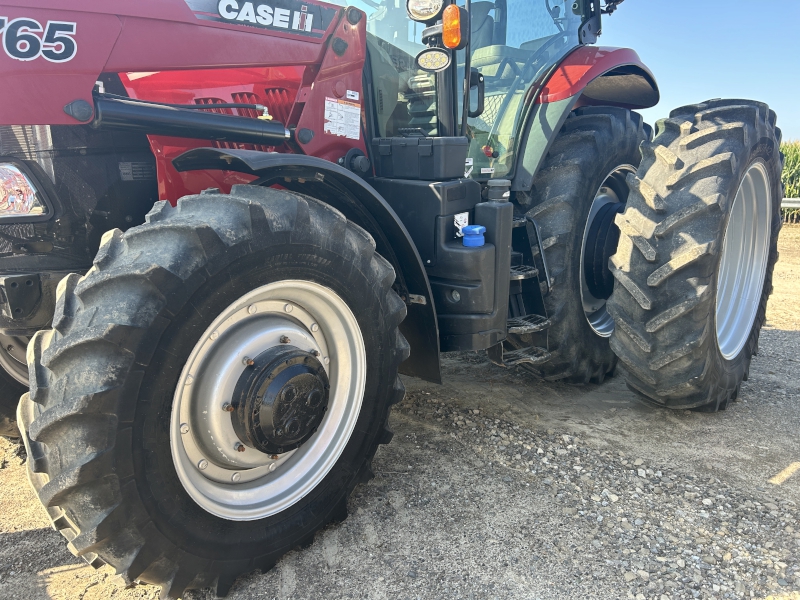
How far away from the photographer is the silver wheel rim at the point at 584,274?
3650 mm

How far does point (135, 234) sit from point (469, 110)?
1.87 m

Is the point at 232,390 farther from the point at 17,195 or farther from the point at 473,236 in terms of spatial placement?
the point at 473,236

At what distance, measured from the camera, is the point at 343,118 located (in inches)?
106

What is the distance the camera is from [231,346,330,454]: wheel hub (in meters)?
1.95

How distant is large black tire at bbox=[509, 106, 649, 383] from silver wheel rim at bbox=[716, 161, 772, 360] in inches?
29.7

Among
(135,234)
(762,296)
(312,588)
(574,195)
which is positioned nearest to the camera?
(135,234)

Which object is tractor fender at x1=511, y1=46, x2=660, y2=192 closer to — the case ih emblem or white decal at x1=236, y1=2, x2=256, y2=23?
the case ih emblem

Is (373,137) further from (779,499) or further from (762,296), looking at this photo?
(762,296)

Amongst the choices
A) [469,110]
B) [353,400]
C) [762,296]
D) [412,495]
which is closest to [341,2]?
[469,110]

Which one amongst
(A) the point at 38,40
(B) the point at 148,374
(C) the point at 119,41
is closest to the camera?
(B) the point at 148,374

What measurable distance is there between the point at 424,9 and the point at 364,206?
89 cm

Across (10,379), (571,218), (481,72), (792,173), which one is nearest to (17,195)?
(10,379)

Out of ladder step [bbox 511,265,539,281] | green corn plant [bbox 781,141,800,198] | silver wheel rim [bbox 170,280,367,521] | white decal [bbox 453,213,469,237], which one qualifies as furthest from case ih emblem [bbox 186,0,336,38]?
green corn plant [bbox 781,141,800,198]

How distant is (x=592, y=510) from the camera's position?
8.13 feet
